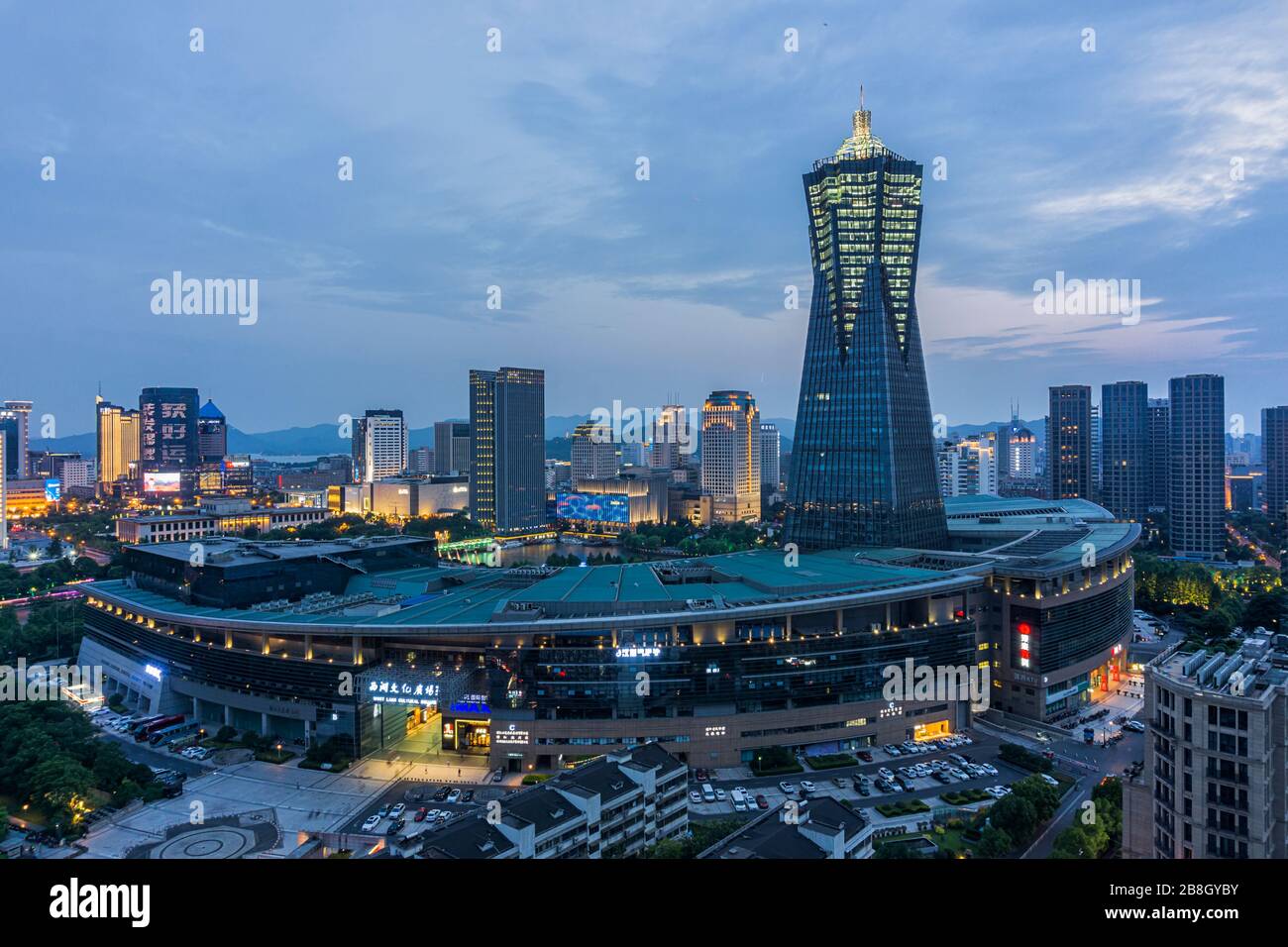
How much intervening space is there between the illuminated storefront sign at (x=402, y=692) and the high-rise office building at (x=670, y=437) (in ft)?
352

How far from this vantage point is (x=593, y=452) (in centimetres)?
12288

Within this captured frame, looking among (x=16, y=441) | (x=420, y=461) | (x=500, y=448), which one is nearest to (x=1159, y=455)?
(x=500, y=448)

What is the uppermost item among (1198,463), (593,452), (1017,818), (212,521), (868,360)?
Result: (868,360)

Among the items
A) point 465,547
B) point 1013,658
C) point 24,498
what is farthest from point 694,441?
point 1013,658

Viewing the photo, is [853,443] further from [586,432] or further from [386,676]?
[586,432]

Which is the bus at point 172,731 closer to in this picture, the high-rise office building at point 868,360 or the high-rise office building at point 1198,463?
the high-rise office building at point 868,360

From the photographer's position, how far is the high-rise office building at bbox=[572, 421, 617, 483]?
122 metres

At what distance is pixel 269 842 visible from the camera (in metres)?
20.7

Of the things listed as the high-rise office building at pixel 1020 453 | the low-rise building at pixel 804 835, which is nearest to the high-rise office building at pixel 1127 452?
the high-rise office building at pixel 1020 453

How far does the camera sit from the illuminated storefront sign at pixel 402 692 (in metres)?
27.1

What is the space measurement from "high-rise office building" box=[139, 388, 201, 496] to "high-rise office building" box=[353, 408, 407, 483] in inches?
1116

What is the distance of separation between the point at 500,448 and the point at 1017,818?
80090mm

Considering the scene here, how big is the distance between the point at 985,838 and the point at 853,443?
28.0 meters

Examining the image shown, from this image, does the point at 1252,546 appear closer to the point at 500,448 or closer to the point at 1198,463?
the point at 1198,463
